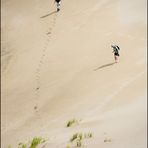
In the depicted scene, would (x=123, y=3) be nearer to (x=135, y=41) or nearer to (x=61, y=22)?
(x=61, y=22)

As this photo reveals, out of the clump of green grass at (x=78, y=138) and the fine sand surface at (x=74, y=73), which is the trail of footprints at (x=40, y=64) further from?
the clump of green grass at (x=78, y=138)

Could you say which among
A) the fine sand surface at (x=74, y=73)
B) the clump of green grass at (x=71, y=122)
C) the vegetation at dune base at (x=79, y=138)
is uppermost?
the fine sand surface at (x=74, y=73)

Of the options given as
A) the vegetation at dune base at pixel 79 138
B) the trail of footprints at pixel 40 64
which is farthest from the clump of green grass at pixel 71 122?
the trail of footprints at pixel 40 64

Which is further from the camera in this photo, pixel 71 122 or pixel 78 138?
pixel 71 122

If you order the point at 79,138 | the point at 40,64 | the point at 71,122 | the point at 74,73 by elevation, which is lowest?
the point at 79,138

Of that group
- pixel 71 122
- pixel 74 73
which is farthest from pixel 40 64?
pixel 71 122

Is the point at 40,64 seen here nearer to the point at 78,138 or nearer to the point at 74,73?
the point at 74,73

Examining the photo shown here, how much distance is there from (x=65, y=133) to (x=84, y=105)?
298 centimetres

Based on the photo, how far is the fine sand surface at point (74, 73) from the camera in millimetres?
11438

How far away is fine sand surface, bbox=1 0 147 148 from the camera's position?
11.4 m

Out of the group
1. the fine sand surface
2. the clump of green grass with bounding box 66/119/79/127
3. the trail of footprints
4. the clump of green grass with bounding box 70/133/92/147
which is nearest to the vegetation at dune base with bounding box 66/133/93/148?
the clump of green grass with bounding box 70/133/92/147

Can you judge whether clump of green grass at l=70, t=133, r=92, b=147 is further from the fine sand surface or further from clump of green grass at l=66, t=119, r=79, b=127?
clump of green grass at l=66, t=119, r=79, b=127

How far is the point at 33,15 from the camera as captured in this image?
27609 millimetres

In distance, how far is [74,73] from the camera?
17.9 m
